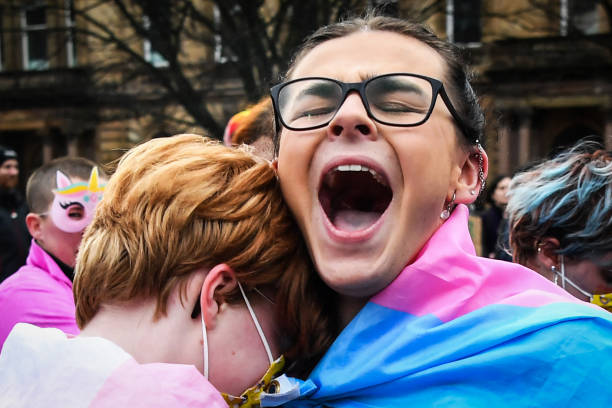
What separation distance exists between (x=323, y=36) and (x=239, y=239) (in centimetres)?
63

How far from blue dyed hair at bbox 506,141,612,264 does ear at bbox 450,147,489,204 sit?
0.86m

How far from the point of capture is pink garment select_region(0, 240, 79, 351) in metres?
2.92

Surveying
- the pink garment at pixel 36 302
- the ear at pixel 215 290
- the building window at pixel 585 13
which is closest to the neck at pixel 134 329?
the ear at pixel 215 290

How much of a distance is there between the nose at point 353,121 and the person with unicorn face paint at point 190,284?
0.25m

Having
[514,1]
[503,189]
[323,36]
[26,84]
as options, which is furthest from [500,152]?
[323,36]

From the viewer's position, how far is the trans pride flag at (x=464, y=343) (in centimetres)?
140

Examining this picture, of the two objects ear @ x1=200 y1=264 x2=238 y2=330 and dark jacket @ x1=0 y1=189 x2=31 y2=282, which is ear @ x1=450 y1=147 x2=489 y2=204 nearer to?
ear @ x1=200 y1=264 x2=238 y2=330

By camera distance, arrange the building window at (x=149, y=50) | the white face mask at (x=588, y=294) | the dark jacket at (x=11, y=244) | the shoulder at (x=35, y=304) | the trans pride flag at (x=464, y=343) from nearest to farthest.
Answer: the trans pride flag at (x=464, y=343) < the white face mask at (x=588, y=294) < the shoulder at (x=35, y=304) < the dark jacket at (x=11, y=244) < the building window at (x=149, y=50)

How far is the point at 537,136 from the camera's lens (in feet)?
59.8

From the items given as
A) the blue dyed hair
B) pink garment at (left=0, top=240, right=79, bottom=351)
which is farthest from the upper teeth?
pink garment at (left=0, top=240, right=79, bottom=351)

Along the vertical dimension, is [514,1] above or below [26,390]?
above

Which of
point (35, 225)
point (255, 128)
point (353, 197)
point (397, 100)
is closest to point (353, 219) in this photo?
point (353, 197)

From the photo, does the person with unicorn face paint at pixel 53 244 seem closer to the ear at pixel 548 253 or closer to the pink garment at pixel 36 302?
the pink garment at pixel 36 302

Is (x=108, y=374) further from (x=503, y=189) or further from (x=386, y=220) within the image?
(x=503, y=189)
